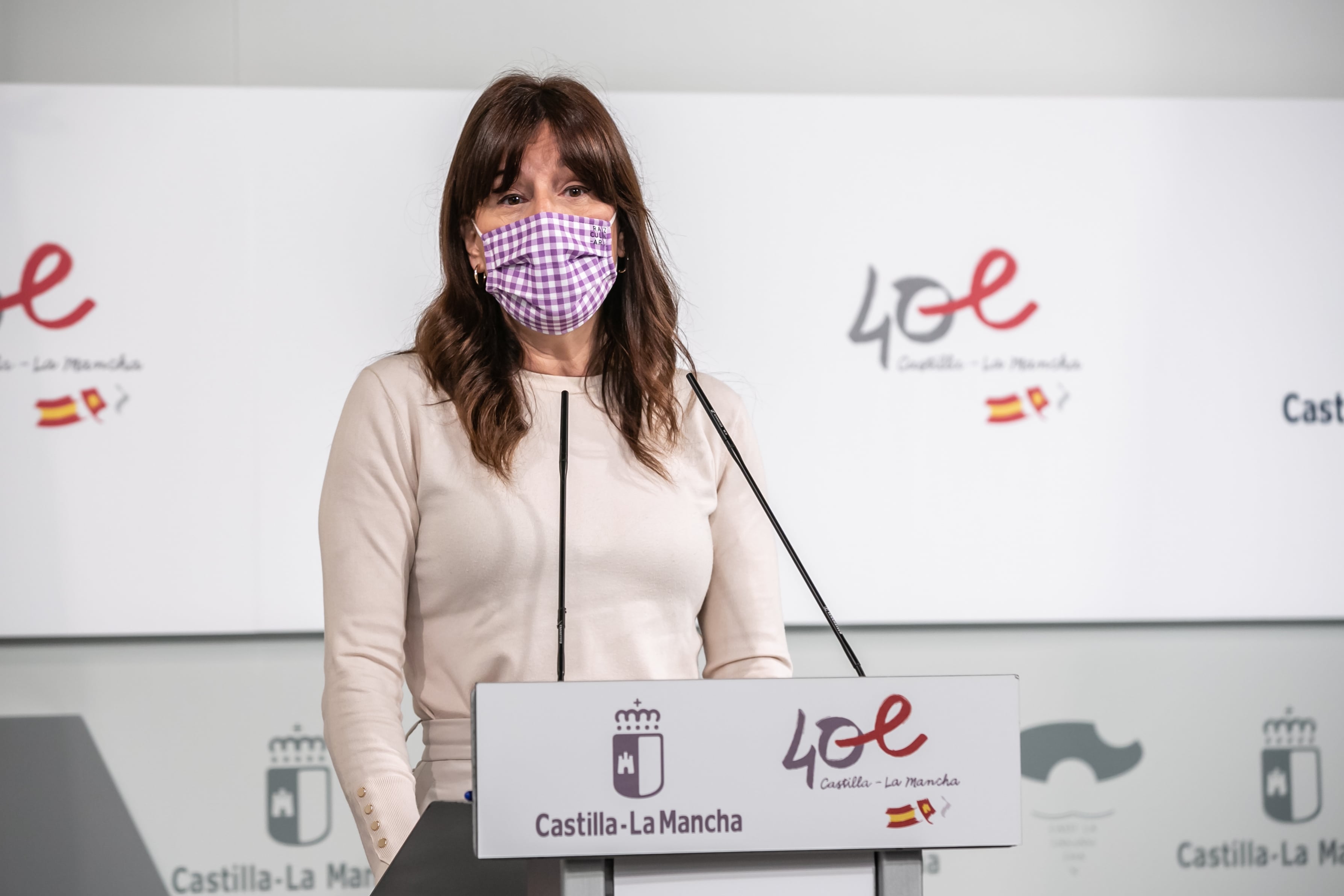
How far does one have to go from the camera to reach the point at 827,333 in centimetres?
258

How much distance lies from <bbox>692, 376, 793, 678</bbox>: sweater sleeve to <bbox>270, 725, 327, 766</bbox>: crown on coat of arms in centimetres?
157

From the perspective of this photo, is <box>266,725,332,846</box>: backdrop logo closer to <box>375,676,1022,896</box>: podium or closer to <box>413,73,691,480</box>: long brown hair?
<box>413,73,691,480</box>: long brown hair

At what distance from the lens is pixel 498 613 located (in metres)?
1.16

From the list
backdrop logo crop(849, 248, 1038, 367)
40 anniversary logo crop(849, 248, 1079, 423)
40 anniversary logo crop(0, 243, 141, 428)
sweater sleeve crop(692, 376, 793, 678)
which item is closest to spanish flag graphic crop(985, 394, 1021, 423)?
40 anniversary logo crop(849, 248, 1079, 423)

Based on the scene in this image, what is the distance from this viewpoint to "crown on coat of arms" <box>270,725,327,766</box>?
257 cm

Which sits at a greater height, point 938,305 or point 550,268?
point 938,305

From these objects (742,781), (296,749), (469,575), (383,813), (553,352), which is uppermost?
(553,352)

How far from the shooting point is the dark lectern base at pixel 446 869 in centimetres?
77

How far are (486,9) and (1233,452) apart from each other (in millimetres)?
2043

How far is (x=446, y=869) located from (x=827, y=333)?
75.8 inches

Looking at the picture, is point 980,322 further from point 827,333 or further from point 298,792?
point 298,792

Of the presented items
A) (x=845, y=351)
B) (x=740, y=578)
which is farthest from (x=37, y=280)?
(x=740, y=578)

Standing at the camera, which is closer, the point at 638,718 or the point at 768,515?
the point at 638,718

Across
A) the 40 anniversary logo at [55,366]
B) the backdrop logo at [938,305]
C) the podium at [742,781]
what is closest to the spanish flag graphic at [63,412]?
the 40 anniversary logo at [55,366]
